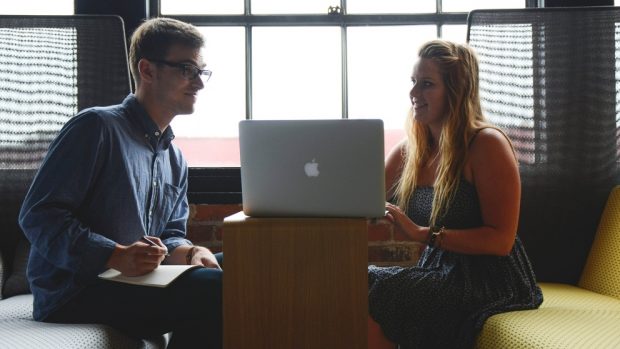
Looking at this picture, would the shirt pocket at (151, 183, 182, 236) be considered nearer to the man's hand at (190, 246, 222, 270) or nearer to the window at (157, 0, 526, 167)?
the man's hand at (190, 246, 222, 270)

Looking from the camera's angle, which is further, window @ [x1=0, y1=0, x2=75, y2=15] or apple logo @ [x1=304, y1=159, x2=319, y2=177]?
window @ [x1=0, y1=0, x2=75, y2=15]

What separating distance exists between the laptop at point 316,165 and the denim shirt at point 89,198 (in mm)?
314

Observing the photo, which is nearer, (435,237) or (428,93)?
(435,237)

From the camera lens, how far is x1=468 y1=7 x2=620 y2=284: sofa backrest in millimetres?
2002

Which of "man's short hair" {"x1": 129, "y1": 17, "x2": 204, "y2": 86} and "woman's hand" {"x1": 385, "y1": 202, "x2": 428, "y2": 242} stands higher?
"man's short hair" {"x1": 129, "y1": 17, "x2": 204, "y2": 86}

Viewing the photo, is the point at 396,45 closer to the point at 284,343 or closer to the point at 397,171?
the point at 397,171

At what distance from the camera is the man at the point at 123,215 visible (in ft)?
4.52

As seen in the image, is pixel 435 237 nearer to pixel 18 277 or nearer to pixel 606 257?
pixel 606 257

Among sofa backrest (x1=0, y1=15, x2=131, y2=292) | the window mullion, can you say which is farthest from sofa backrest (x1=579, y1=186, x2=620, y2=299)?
sofa backrest (x1=0, y1=15, x2=131, y2=292)

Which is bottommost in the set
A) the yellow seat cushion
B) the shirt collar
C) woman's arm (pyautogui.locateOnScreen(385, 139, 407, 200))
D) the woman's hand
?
the yellow seat cushion

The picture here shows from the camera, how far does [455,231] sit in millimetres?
1653

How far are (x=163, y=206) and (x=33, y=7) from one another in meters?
1.08

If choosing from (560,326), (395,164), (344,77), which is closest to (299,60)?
(344,77)

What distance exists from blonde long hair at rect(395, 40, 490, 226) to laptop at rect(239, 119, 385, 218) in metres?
0.39
